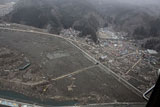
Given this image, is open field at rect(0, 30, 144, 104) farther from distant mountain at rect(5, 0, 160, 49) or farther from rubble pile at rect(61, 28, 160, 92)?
distant mountain at rect(5, 0, 160, 49)

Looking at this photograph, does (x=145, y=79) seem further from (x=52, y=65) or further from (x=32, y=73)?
(x=32, y=73)

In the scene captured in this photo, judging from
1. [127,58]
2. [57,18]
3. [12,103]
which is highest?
→ [57,18]

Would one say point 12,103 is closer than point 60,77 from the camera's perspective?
Yes

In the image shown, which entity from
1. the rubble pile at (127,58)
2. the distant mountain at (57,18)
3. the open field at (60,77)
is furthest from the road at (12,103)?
the distant mountain at (57,18)

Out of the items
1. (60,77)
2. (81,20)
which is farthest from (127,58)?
(81,20)

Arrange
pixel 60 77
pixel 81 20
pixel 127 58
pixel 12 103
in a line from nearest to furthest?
pixel 12 103 → pixel 60 77 → pixel 127 58 → pixel 81 20

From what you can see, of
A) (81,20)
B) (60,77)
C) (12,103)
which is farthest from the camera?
(81,20)

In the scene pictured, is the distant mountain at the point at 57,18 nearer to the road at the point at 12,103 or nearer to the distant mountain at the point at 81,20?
the distant mountain at the point at 81,20

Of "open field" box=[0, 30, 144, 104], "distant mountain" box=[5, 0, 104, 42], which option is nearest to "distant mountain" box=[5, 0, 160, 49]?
"distant mountain" box=[5, 0, 104, 42]

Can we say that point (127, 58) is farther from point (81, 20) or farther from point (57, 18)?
point (57, 18)

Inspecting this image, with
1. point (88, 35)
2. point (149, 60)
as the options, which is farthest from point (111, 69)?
point (88, 35)
